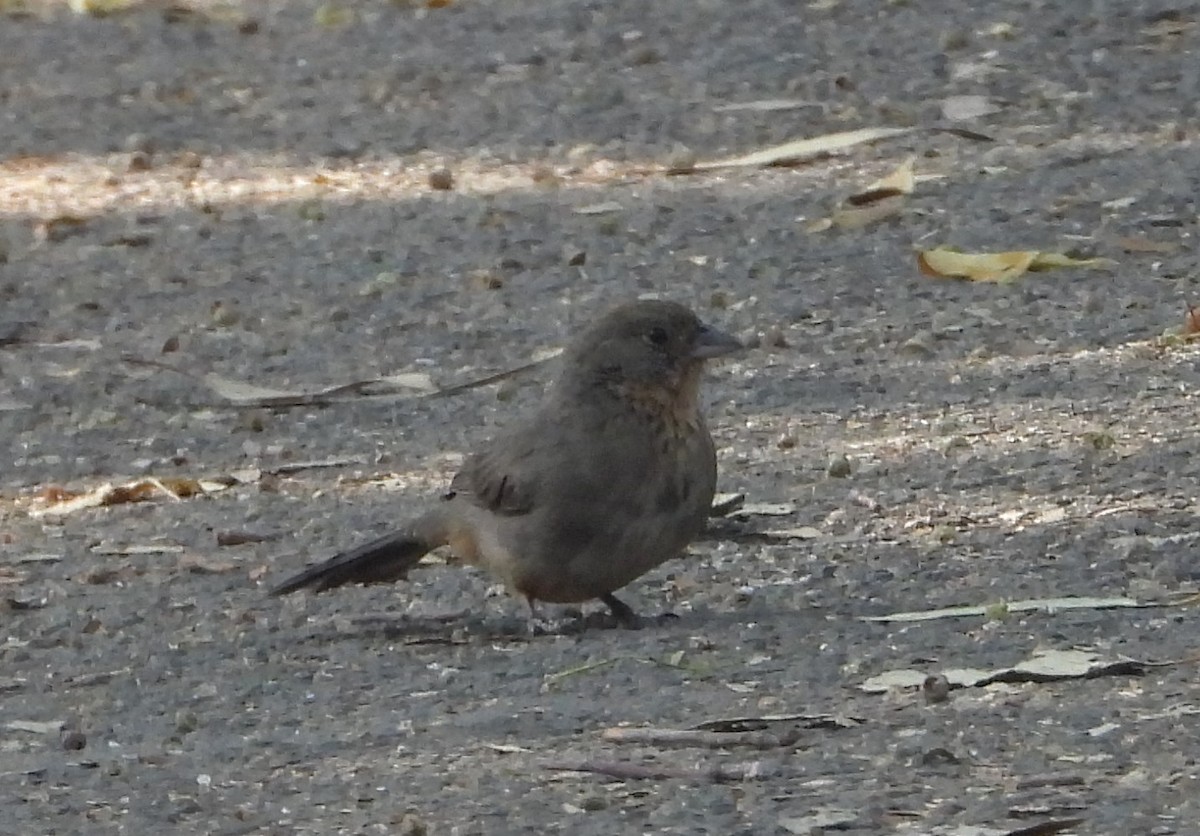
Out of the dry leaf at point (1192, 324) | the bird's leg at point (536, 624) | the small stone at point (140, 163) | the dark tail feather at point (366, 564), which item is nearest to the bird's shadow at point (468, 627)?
the bird's leg at point (536, 624)

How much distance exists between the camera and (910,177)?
10391 mm

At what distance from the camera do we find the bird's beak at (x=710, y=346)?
21.3 feet

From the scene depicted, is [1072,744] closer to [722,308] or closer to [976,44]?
[722,308]

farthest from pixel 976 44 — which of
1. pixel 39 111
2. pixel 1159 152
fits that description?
pixel 39 111

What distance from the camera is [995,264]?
30.4 ft

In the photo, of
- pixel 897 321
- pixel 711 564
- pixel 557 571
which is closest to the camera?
pixel 557 571

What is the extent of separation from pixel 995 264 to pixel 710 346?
2.96m

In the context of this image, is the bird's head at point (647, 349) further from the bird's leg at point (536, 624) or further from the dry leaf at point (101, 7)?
the dry leaf at point (101, 7)

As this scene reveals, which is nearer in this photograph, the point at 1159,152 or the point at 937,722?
the point at 937,722

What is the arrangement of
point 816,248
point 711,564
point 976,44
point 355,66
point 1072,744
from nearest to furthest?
point 1072,744, point 711,564, point 816,248, point 976,44, point 355,66

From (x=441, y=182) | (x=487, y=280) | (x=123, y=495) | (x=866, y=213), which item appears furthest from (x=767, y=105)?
(x=123, y=495)

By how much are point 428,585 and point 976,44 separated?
594cm

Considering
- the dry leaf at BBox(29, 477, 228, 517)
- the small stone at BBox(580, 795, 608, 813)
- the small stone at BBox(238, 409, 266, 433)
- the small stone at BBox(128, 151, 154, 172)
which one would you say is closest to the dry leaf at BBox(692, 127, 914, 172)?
the small stone at BBox(128, 151, 154, 172)

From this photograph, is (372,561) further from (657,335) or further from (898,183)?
(898,183)
